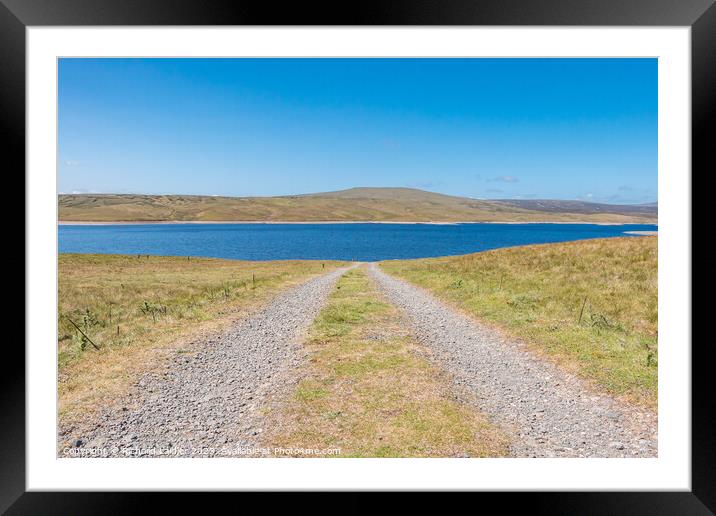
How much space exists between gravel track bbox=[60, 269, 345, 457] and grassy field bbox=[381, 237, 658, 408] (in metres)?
5.05

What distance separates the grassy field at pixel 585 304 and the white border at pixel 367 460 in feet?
6.87

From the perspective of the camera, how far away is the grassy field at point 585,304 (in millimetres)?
5828

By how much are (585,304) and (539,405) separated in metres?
6.09

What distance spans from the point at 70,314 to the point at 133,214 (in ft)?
538

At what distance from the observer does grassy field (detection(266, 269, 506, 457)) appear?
4.00m

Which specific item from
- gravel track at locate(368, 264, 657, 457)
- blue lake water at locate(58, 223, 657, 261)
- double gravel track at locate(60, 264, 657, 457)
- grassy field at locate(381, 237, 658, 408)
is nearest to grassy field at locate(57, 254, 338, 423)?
double gravel track at locate(60, 264, 657, 457)

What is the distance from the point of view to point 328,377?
572cm

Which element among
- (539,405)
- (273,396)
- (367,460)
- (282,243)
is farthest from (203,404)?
(282,243)

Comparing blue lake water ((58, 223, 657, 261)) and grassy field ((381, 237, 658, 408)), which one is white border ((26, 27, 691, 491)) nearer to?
grassy field ((381, 237, 658, 408))
